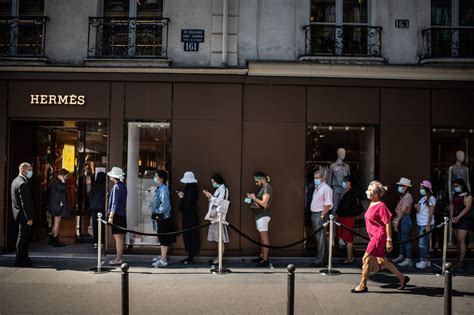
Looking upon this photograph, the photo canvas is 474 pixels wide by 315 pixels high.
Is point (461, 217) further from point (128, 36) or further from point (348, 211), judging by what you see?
point (128, 36)

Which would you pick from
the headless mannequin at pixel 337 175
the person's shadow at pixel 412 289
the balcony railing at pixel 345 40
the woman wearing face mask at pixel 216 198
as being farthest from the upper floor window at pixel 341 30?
the person's shadow at pixel 412 289

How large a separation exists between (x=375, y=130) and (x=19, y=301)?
8.11 m

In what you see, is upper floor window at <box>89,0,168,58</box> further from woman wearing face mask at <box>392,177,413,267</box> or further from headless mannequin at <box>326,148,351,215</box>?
woman wearing face mask at <box>392,177,413,267</box>

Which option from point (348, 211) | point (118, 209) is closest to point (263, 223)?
point (348, 211)

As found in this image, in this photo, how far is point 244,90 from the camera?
10.9 meters

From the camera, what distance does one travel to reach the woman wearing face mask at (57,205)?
38.4 ft

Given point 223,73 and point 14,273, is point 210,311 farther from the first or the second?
point 223,73

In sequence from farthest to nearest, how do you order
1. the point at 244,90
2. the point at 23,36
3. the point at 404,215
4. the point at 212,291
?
1. the point at 23,36
2. the point at 244,90
3. the point at 404,215
4. the point at 212,291

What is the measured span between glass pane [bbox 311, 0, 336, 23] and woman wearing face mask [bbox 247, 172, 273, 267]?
415 cm

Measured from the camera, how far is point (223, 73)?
10.7 metres

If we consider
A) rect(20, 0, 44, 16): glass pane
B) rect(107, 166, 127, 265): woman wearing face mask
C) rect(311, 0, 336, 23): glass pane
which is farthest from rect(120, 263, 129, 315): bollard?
rect(20, 0, 44, 16): glass pane

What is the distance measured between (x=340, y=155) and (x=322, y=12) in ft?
11.2

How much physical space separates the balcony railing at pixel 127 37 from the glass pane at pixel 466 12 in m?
6.99

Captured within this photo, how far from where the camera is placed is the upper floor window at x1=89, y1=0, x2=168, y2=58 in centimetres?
1106
